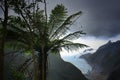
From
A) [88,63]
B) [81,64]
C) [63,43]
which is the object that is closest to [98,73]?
[88,63]

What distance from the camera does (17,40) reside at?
17.0m

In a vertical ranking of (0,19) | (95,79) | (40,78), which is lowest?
(95,79)

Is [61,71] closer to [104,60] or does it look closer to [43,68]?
[43,68]

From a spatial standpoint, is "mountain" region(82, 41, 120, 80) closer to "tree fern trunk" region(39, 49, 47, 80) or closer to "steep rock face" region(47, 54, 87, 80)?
"steep rock face" region(47, 54, 87, 80)

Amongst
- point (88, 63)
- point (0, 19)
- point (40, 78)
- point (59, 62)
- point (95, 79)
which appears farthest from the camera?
point (88, 63)

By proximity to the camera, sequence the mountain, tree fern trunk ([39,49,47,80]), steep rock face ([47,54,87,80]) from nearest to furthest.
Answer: tree fern trunk ([39,49,47,80]) → steep rock face ([47,54,87,80]) → the mountain

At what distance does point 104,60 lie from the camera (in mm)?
93625

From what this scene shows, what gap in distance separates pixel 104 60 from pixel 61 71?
55004 mm

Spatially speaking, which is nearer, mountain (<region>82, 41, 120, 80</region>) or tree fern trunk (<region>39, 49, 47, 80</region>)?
tree fern trunk (<region>39, 49, 47, 80</region>)

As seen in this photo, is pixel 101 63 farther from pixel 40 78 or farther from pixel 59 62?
pixel 40 78

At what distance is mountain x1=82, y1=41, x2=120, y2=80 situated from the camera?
80838 mm

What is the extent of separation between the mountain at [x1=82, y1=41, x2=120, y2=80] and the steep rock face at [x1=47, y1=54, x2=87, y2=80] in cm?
3020

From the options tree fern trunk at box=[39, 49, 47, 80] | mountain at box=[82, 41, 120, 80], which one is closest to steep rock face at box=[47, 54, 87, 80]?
tree fern trunk at box=[39, 49, 47, 80]

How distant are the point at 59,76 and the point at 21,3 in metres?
25.0
